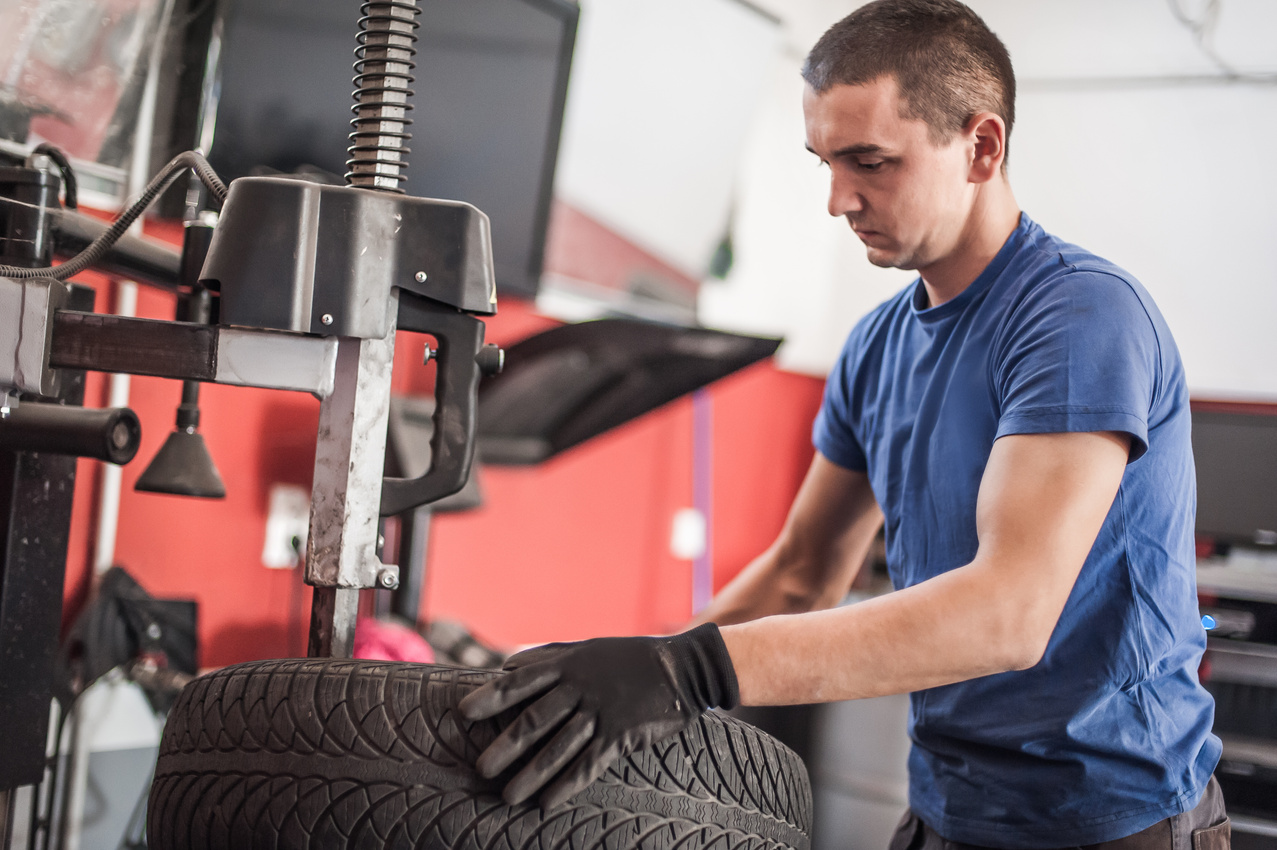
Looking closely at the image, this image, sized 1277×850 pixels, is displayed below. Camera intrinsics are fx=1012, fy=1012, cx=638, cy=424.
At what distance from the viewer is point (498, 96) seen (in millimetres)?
2225

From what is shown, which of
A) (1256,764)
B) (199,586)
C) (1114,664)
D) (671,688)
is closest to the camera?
(671,688)

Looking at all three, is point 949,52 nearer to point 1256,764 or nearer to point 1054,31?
point 1256,764

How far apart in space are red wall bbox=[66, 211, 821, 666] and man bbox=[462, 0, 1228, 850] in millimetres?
1404

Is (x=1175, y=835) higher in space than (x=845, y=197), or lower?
lower

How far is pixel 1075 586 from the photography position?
0.97 meters

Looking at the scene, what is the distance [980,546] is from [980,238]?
0.40m

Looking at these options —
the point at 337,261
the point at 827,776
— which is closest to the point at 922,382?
the point at 337,261

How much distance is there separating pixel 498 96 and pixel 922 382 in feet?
4.70

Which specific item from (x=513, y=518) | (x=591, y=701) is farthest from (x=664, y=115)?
(x=591, y=701)

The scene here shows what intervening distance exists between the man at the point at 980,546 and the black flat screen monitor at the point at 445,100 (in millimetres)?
815

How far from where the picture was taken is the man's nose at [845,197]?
1063 millimetres

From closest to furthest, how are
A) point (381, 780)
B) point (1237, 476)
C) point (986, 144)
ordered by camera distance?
point (381, 780) → point (986, 144) → point (1237, 476)

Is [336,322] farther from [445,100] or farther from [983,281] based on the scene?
[445,100]

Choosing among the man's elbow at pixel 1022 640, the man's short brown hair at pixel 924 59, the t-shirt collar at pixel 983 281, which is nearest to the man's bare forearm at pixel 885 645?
the man's elbow at pixel 1022 640
